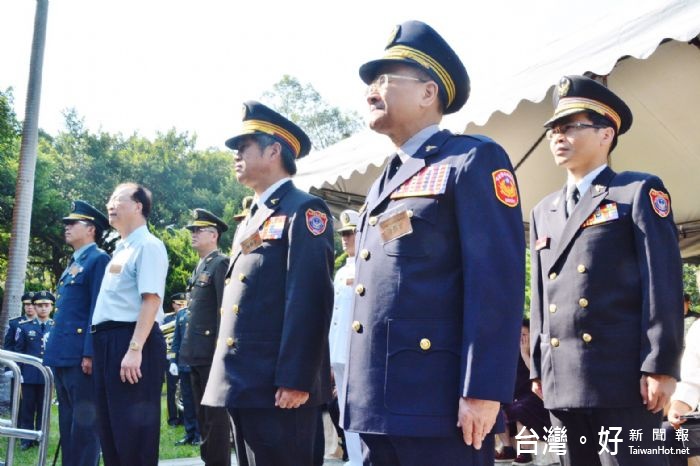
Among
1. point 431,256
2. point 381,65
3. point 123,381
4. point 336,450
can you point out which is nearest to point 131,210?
point 123,381

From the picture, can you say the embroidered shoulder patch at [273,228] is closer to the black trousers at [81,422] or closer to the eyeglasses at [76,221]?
the black trousers at [81,422]

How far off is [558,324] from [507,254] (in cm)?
91

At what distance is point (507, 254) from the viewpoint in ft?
6.22

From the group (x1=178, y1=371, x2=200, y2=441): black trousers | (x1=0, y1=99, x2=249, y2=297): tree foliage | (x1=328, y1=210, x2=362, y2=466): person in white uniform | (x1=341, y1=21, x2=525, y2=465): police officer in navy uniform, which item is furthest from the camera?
(x1=0, y1=99, x2=249, y2=297): tree foliage

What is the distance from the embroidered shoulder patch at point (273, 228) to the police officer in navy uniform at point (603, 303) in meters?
1.15

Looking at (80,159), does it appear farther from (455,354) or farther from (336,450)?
(455,354)

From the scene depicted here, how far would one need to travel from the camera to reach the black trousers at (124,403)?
383 cm

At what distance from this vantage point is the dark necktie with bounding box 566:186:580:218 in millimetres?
2871

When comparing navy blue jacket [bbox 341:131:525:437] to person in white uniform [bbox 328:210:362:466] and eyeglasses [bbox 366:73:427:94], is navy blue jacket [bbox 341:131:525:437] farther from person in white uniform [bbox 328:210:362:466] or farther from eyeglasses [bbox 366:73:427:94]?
person in white uniform [bbox 328:210:362:466]

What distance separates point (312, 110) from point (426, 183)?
39.2 meters

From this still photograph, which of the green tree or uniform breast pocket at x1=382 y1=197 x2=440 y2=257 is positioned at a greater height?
the green tree

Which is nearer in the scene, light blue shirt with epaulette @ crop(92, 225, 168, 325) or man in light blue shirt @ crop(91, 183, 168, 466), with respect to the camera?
man in light blue shirt @ crop(91, 183, 168, 466)

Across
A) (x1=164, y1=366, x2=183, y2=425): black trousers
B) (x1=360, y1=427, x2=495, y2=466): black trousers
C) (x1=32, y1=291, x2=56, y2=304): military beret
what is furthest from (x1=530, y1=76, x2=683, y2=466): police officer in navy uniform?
(x1=32, y1=291, x2=56, y2=304): military beret

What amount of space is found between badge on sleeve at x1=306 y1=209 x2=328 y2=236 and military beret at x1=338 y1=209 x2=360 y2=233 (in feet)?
9.37
